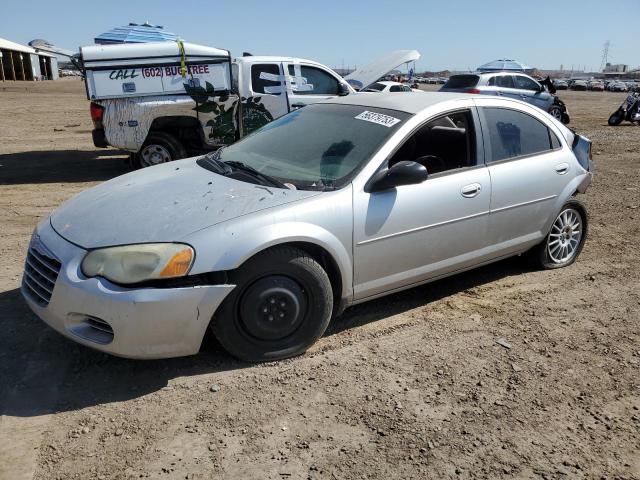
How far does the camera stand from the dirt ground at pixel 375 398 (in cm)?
251

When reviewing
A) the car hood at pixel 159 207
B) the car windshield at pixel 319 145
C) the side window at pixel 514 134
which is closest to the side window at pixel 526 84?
the side window at pixel 514 134

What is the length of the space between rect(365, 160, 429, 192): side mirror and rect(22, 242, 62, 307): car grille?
75.0 inches

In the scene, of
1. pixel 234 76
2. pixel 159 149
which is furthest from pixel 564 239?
pixel 159 149

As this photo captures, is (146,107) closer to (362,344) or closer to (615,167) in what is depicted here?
(362,344)

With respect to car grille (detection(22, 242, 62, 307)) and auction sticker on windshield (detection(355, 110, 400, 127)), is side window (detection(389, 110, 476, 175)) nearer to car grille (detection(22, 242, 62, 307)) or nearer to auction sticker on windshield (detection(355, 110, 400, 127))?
auction sticker on windshield (detection(355, 110, 400, 127))

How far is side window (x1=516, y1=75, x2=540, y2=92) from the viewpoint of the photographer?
56.5 feet

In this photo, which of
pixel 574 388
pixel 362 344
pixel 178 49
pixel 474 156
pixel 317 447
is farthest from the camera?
pixel 178 49

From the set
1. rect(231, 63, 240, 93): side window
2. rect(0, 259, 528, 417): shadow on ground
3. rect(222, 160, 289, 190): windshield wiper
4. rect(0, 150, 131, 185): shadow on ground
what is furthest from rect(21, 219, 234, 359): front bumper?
rect(231, 63, 240, 93): side window

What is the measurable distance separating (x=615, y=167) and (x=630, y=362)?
801cm

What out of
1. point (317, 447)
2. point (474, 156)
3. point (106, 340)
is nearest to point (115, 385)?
point (106, 340)

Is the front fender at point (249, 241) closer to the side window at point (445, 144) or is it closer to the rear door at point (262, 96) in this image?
the side window at point (445, 144)

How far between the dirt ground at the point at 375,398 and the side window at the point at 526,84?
14.2 meters

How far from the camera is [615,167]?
33.6ft

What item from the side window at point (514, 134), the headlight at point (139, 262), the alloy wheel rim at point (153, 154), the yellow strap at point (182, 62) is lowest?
the alloy wheel rim at point (153, 154)
